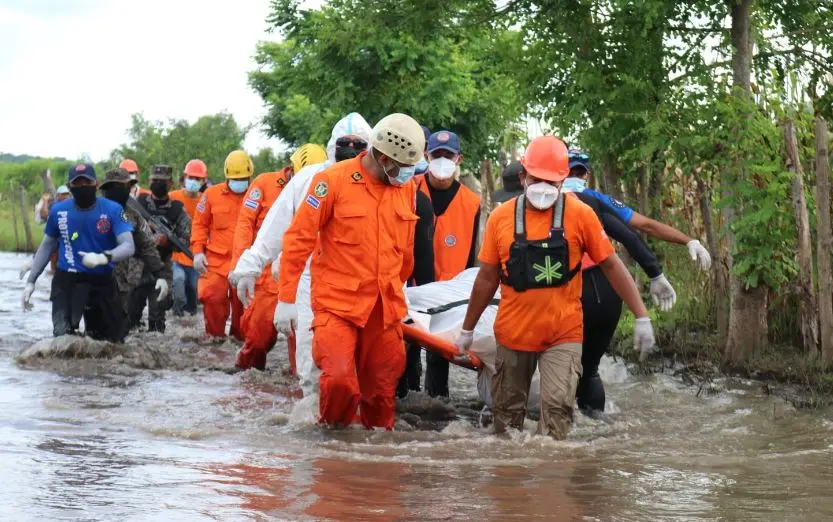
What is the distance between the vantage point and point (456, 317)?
353 inches

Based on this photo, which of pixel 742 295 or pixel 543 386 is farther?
pixel 742 295

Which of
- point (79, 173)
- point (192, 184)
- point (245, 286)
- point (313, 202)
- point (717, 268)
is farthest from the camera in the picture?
point (192, 184)

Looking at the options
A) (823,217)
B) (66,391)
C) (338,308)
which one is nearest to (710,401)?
(823,217)

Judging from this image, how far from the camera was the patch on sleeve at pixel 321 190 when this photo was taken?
8008 mm

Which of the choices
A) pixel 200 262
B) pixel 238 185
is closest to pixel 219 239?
pixel 200 262

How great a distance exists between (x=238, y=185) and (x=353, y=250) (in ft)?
20.5

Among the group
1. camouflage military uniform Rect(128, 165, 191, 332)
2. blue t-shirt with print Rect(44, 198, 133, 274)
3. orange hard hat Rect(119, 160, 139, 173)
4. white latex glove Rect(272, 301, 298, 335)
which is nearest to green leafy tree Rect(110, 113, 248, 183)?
orange hard hat Rect(119, 160, 139, 173)

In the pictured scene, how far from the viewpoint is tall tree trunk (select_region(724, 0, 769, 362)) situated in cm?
1136

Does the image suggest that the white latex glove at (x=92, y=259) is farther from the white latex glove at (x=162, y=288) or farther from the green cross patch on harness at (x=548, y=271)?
the green cross patch on harness at (x=548, y=271)

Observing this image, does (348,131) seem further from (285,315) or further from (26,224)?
(26,224)

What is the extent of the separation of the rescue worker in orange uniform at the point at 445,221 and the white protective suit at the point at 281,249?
134 centimetres

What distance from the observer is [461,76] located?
101ft

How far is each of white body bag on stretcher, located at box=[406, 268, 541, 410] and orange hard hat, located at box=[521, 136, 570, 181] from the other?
1.07 metres

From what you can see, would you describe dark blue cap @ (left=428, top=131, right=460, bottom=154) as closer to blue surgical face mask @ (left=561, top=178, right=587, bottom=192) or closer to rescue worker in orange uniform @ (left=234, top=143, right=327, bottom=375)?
rescue worker in orange uniform @ (left=234, top=143, right=327, bottom=375)
